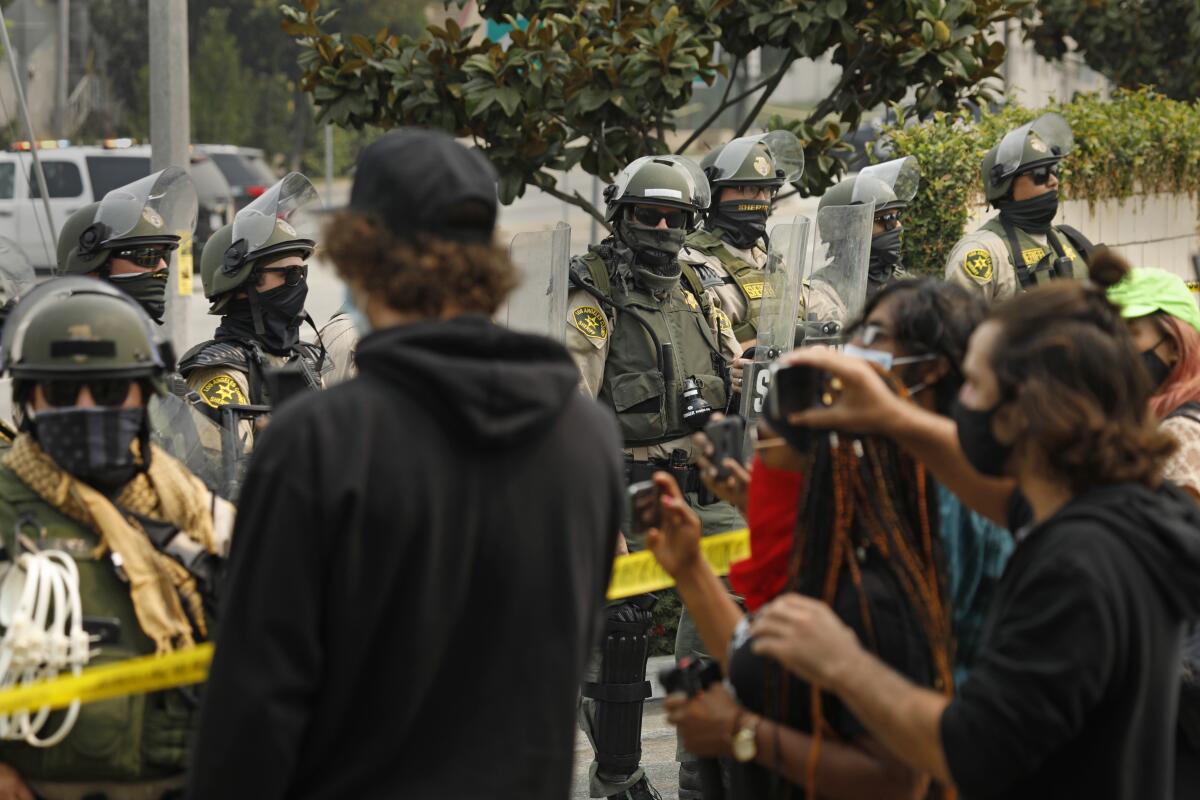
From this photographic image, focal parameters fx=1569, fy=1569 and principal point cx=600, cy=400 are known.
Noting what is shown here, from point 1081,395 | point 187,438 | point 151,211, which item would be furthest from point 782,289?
point 1081,395

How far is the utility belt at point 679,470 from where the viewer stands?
18.6 feet

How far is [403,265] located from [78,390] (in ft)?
3.52

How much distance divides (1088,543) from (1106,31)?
12737mm

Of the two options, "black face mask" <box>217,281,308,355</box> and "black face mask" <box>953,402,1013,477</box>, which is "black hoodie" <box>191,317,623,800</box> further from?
"black face mask" <box>217,281,308,355</box>

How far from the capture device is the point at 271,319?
5.34 meters

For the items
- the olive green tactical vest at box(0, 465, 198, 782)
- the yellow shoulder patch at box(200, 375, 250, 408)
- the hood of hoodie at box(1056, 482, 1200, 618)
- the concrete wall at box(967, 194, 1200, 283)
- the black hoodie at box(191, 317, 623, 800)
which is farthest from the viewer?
the concrete wall at box(967, 194, 1200, 283)

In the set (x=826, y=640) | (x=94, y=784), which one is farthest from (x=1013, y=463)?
(x=94, y=784)

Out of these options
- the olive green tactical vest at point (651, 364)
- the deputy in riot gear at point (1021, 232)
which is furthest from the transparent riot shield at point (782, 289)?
the deputy in riot gear at point (1021, 232)

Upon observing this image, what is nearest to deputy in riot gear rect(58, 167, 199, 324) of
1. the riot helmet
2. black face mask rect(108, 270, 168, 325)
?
black face mask rect(108, 270, 168, 325)

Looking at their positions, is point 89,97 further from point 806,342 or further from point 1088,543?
point 1088,543

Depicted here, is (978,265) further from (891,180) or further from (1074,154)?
(1074,154)

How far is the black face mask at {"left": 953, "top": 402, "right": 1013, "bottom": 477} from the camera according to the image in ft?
8.02

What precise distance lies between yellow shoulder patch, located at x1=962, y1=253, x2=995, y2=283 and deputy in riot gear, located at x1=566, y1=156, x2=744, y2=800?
1453 millimetres

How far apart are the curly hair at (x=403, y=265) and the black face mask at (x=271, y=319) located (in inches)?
126
